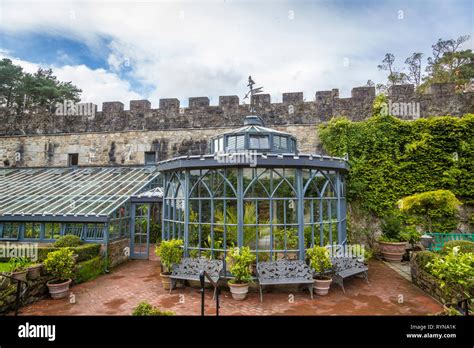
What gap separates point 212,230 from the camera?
768 centimetres

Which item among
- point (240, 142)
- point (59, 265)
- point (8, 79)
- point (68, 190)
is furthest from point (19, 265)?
point (8, 79)

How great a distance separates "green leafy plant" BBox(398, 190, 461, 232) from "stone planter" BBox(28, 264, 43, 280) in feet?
38.0

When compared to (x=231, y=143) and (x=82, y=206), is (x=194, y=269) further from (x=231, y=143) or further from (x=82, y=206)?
(x=82, y=206)

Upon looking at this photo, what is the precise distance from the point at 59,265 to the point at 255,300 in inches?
199

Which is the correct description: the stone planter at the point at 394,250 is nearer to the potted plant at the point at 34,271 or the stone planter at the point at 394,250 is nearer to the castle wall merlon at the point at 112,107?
the potted plant at the point at 34,271

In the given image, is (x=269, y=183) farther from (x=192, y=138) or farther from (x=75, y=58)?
(x=75, y=58)

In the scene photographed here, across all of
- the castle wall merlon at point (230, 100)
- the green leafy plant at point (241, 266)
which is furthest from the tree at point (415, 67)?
the green leafy plant at point (241, 266)

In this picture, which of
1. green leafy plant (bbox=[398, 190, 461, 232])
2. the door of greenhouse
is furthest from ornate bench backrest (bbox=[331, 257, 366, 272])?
the door of greenhouse

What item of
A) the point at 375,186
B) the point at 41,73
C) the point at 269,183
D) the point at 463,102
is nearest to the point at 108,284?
the point at 269,183

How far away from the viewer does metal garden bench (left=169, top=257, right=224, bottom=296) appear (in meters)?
7.02

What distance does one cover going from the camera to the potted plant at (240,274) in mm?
6641

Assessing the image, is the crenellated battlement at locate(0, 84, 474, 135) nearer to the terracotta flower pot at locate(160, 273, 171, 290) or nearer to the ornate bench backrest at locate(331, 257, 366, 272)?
the ornate bench backrest at locate(331, 257, 366, 272)

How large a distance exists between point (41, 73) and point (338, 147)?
27062 mm

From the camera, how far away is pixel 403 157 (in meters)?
11.5
